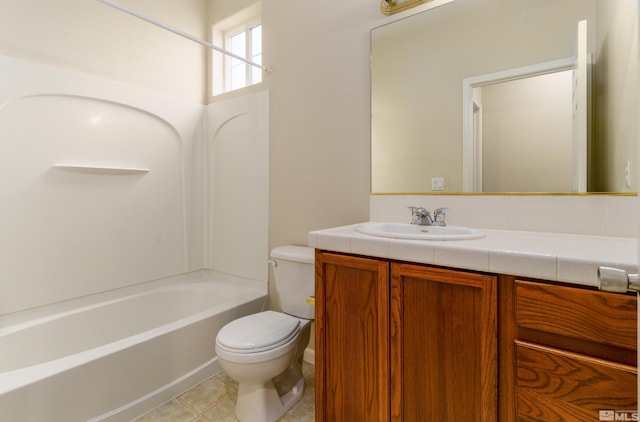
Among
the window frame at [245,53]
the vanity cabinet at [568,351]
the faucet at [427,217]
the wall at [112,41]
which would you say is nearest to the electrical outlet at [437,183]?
the faucet at [427,217]

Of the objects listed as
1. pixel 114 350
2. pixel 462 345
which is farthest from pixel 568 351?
pixel 114 350

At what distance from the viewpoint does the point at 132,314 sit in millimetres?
2150

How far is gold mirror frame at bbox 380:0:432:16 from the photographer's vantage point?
1.58m

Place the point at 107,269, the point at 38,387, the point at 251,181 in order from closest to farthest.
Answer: the point at 38,387 < the point at 107,269 < the point at 251,181

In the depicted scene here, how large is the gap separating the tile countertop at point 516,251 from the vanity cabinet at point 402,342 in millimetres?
41

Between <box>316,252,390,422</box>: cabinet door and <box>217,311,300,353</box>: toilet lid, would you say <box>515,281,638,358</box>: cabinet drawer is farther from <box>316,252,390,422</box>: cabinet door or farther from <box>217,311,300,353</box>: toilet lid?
<box>217,311,300,353</box>: toilet lid

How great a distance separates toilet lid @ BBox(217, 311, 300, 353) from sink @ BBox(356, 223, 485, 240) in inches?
25.6

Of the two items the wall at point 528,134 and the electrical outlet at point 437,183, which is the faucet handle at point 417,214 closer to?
the electrical outlet at point 437,183

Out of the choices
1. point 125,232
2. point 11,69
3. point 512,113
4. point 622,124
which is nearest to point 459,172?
point 512,113

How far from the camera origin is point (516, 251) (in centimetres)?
88

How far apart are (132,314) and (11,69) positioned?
1.63 metres

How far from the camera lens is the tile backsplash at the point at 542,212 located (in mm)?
1136

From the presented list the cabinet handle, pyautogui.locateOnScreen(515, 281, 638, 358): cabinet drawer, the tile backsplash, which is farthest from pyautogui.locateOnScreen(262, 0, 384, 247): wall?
the cabinet handle

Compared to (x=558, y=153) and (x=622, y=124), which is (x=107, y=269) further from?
(x=622, y=124)
